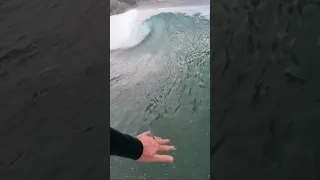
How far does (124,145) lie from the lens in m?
1.14

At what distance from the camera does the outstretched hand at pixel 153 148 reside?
1.18m

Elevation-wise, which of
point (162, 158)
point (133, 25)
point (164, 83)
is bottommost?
point (162, 158)

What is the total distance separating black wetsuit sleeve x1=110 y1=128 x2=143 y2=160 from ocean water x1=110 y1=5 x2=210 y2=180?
0.09 ft

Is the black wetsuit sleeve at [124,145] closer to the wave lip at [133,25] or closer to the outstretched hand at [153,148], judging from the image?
the outstretched hand at [153,148]

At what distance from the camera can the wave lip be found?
1.20m

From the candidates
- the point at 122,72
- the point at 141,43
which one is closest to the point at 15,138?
the point at 122,72

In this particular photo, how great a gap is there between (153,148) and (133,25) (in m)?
0.42
